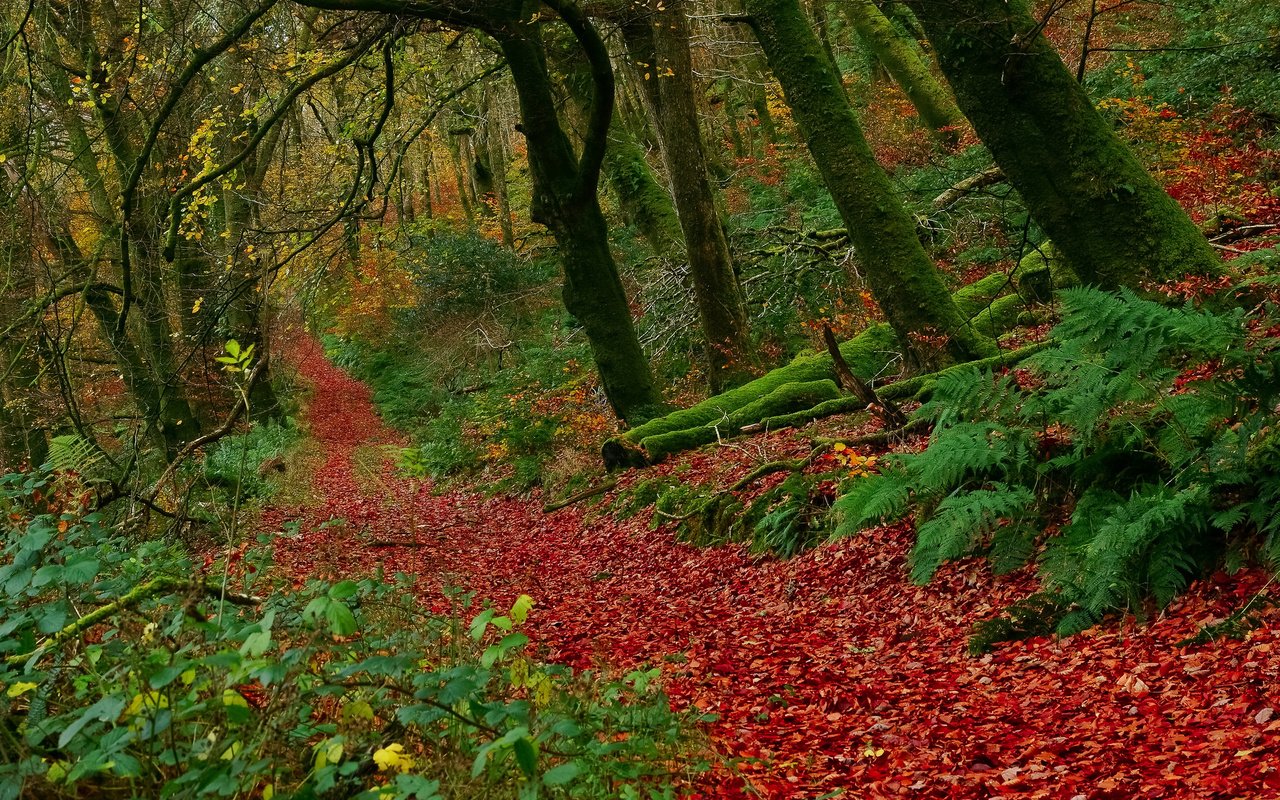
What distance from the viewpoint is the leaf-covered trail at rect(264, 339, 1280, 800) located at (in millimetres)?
3492

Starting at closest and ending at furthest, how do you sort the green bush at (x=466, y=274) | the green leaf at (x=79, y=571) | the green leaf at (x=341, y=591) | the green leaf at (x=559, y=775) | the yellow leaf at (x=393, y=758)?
the green leaf at (x=559, y=775) → the green leaf at (x=341, y=591) → the yellow leaf at (x=393, y=758) → the green leaf at (x=79, y=571) → the green bush at (x=466, y=274)

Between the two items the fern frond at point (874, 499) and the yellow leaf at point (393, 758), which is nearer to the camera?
the yellow leaf at point (393, 758)

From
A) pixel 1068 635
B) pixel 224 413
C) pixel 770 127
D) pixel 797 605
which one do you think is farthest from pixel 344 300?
pixel 1068 635

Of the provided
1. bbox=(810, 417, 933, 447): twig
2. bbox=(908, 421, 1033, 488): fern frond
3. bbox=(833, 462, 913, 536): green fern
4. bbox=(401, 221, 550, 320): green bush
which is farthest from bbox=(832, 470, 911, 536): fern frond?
bbox=(401, 221, 550, 320): green bush

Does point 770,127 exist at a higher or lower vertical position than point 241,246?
higher

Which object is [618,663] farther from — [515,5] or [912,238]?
[515,5]

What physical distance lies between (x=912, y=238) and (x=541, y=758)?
22.1 feet

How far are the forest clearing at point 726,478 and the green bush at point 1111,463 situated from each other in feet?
0.07

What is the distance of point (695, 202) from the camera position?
1227cm

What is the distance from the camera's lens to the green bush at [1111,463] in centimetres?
452

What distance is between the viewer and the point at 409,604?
14.2 ft

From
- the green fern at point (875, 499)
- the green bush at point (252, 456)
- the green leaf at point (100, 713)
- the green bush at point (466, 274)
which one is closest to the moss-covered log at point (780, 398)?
the green fern at point (875, 499)

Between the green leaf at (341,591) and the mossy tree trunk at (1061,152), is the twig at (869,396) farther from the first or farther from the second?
the green leaf at (341,591)

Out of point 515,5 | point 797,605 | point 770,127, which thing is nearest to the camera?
point 797,605
